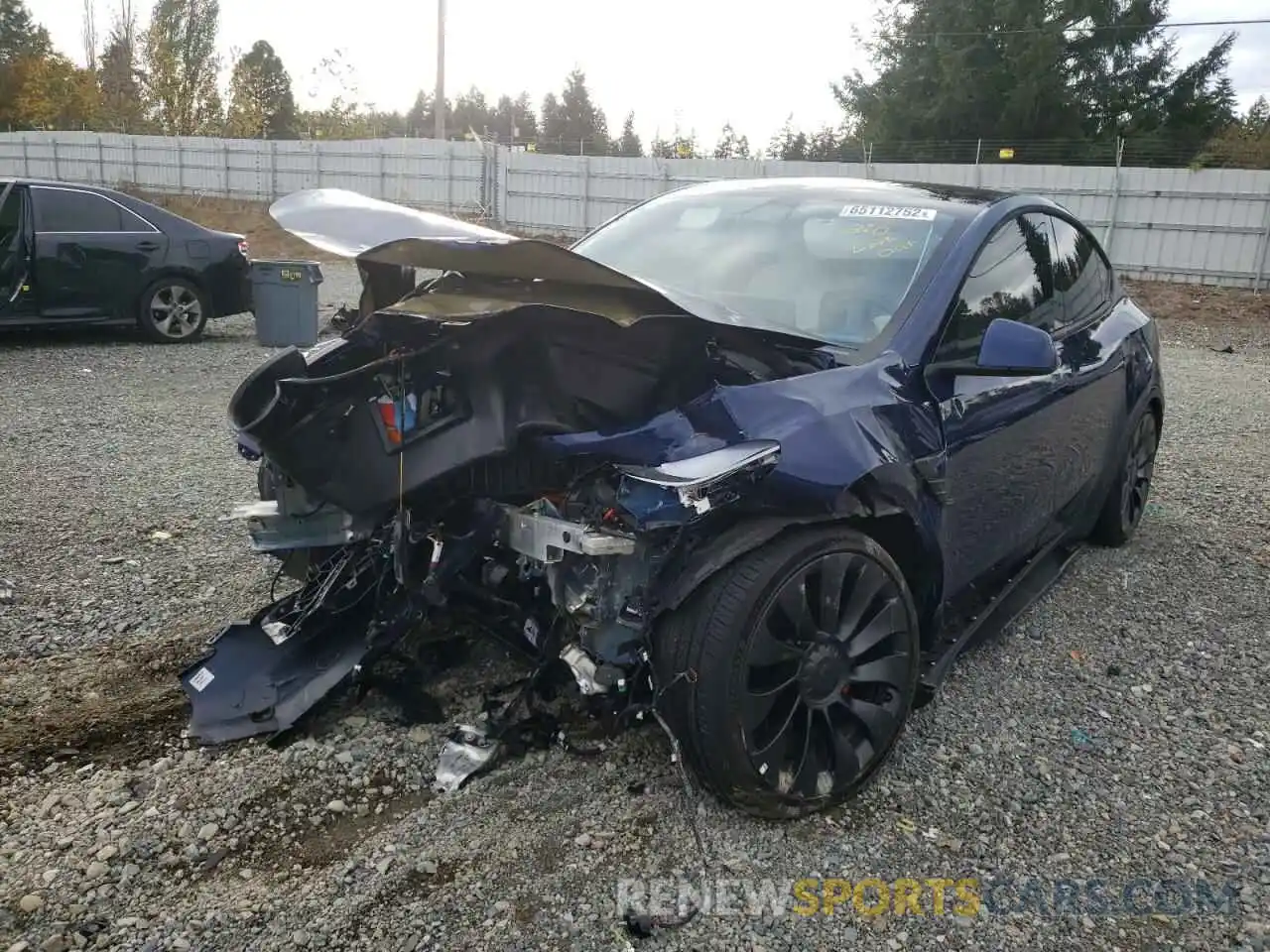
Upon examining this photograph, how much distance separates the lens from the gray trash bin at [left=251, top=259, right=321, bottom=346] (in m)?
10.3

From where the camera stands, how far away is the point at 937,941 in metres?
2.35

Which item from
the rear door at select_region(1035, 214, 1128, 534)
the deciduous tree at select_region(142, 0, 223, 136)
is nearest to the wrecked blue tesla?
the rear door at select_region(1035, 214, 1128, 534)

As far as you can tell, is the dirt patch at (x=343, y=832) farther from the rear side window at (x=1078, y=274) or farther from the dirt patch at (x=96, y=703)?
the rear side window at (x=1078, y=274)

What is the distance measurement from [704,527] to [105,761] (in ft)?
5.87

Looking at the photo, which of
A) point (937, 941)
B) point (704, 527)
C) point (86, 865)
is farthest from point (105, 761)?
point (937, 941)

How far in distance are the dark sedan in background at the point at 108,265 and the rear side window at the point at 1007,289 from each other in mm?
8716

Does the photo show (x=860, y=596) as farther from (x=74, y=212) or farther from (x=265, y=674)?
(x=74, y=212)

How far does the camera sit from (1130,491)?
16.9ft

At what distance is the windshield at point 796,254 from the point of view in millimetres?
3354

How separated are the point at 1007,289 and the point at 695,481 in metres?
1.87

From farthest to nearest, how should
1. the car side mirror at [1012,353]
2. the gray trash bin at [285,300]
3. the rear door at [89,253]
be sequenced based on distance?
1. the gray trash bin at [285,300]
2. the rear door at [89,253]
3. the car side mirror at [1012,353]

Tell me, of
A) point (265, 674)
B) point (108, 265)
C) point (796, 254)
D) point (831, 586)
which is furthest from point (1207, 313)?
point (265, 674)

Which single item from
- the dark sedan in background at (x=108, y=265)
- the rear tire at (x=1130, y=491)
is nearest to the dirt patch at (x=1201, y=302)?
the rear tire at (x=1130, y=491)

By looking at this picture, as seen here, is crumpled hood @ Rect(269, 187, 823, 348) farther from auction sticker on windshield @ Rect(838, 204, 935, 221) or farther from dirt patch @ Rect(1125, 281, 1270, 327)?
dirt patch @ Rect(1125, 281, 1270, 327)
